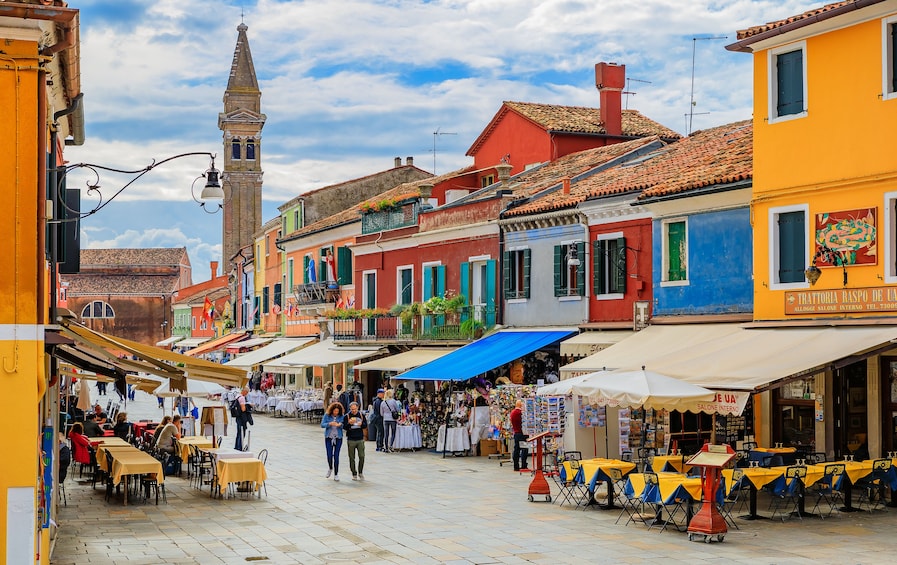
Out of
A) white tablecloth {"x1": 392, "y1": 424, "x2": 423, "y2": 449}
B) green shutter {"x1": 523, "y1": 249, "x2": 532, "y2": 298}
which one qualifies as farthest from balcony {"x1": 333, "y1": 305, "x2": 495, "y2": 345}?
white tablecloth {"x1": 392, "y1": 424, "x2": 423, "y2": 449}

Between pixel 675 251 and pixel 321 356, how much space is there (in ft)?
51.4

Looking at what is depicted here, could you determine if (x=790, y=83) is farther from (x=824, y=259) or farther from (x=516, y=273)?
(x=516, y=273)

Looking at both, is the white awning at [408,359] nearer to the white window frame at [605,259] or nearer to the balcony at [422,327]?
the balcony at [422,327]

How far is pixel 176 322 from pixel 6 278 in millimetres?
76413

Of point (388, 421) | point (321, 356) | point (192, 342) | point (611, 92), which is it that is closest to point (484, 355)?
point (388, 421)

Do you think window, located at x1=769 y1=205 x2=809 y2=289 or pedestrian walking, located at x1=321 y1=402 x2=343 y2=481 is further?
pedestrian walking, located at x1=321 y1=402 x2=343 y2=481

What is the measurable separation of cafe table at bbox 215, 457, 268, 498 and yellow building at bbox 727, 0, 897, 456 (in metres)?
8.97

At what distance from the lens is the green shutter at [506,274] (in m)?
28.7

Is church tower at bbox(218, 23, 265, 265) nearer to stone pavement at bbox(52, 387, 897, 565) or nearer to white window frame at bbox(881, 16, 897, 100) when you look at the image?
stone pavement at bbox(52, 387, 897, 565)

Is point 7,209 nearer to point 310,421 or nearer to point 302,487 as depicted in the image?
point 302,487

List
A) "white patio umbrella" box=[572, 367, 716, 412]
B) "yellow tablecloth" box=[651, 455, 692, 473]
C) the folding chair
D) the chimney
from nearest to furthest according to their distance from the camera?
the folding chair, "white patio umbrella" box=[572, 367, 716, 412], "yellow tablecloth" box=[651, 455, 692, 473], the chimney

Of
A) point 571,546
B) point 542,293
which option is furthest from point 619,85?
point 571,546

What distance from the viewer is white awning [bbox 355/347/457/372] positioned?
Answer: 2956cm

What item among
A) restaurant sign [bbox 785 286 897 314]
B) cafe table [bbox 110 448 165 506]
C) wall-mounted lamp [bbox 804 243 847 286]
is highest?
wall-mounted lamp [bbox 804 243 847 286]
